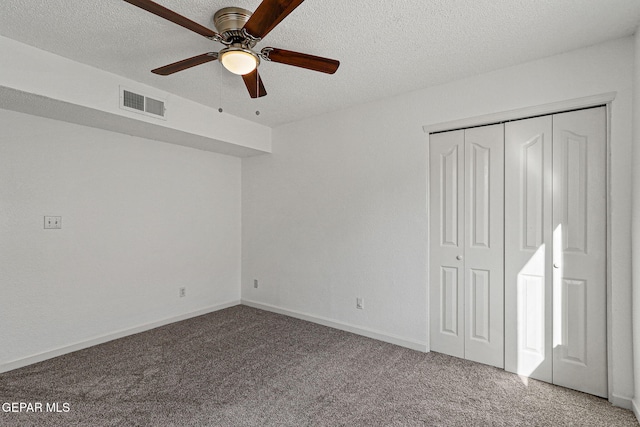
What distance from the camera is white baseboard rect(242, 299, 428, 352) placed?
10.3ft

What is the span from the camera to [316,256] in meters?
3.89

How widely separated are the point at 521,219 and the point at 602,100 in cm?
98

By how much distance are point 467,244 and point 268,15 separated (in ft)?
7.87

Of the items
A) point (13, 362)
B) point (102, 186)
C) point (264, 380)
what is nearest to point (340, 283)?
point (264, 380)

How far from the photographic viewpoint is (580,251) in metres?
2.39

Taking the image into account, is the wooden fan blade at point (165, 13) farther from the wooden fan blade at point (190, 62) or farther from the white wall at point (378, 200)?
the white wall at point (378, 200)

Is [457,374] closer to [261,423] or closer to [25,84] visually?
[261,423]

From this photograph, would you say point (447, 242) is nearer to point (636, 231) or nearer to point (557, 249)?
point (557, 249)

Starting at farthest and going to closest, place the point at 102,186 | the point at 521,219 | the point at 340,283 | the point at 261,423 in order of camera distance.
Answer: the point at 340,283
the point at 102,186
the point at 521,219
the point at 261,423

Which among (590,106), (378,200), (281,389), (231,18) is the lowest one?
(281,389)

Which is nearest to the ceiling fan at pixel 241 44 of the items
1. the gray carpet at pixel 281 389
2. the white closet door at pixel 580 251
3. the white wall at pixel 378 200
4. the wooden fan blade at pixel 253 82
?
the wooden fan blade at pixel 253 82

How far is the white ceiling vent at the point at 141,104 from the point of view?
2844 mm

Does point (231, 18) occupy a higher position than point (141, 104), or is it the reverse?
point (231, 18)

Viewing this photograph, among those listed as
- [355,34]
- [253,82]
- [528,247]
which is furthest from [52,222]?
[528,247]
